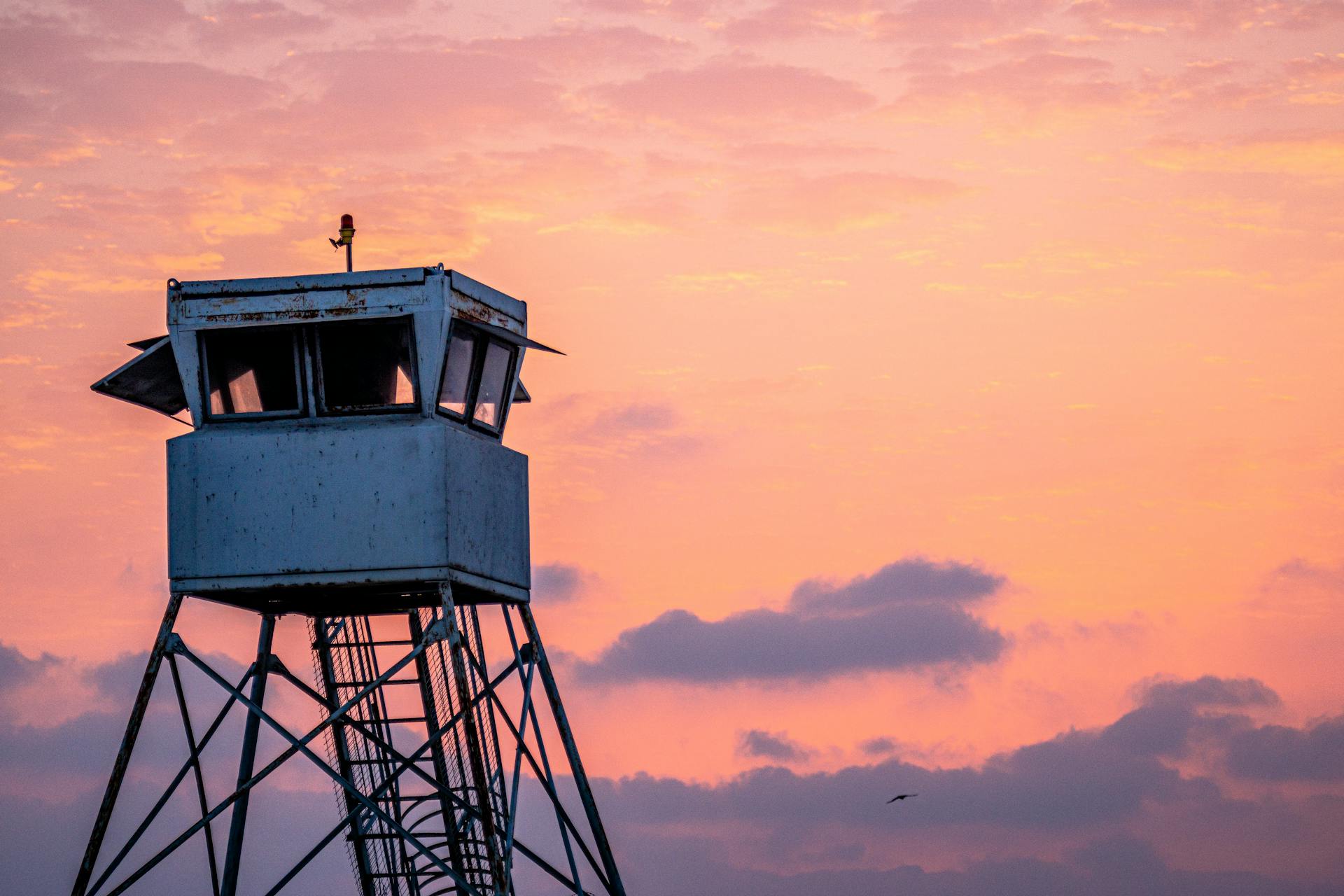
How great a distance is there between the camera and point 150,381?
3797cm

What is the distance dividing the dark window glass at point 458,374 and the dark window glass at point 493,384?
39 cm

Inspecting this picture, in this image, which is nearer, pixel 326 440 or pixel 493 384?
pixel 326 440

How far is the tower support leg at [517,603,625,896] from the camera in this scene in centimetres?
3959

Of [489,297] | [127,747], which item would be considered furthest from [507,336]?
[127,747]

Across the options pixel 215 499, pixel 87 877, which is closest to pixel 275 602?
pixel 215 499

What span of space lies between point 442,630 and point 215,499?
429 cm

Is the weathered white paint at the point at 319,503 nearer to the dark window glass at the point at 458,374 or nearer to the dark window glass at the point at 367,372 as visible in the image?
the dark window glass at the point at 367,372

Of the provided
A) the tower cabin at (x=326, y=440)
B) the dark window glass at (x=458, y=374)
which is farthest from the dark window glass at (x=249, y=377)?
the dark window glass at (x=458, y=374)

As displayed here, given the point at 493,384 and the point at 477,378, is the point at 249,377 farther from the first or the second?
the point at 493,384

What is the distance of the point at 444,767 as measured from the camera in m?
40.6

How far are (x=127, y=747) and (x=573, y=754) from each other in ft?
26.1

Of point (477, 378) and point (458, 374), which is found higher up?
point (477, 378)

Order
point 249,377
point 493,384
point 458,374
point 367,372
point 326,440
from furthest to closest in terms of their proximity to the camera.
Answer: point 493,384 < point 458,374 < point 249,377 < point 367,372 < point 326,440

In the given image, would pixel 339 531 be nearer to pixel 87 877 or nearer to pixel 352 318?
pixel 352 318
